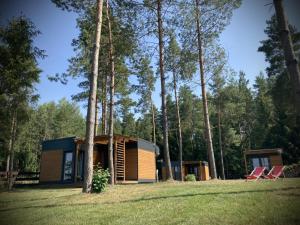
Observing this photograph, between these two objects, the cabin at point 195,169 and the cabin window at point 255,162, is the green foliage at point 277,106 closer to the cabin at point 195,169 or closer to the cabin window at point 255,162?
the cabin window at point 255,162

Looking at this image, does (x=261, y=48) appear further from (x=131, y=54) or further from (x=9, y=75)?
(x=9, y=75)

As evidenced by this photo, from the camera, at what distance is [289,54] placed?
4.55 meters

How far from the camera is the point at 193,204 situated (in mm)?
6422

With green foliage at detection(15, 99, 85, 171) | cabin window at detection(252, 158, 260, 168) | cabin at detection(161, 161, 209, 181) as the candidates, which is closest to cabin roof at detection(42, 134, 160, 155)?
cabin window at detection(252, 158, 260, 168)

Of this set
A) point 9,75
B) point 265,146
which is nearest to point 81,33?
point 9,75

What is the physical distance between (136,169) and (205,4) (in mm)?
11901

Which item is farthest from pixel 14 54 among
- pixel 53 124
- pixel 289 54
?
pixel 53 124

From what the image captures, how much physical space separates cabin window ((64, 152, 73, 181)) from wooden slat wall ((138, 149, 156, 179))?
477cm

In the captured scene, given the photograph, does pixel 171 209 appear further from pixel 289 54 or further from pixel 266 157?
pixel 266 157

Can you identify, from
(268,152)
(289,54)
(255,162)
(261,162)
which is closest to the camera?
(289,54)

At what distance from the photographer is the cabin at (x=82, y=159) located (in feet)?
59.9

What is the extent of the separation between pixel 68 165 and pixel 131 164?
4.37 m

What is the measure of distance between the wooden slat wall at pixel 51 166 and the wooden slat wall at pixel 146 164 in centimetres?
552

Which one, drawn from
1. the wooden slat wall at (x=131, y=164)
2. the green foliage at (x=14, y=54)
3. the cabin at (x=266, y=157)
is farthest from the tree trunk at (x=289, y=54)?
the cabin at (x=266, y=157)
